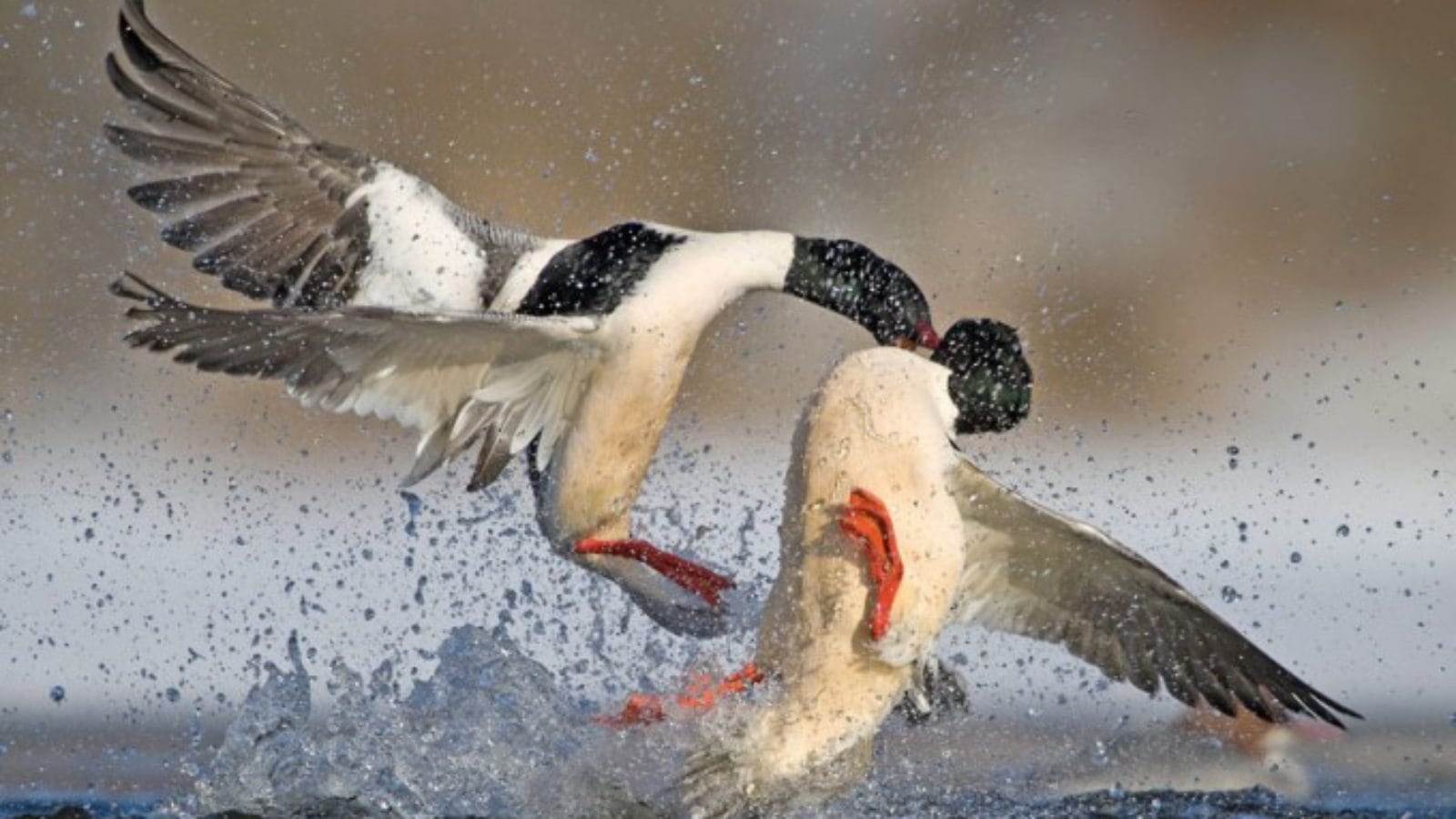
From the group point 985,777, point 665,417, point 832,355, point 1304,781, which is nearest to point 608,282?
point 665,417

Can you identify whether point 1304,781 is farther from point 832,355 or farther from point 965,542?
point 832,355

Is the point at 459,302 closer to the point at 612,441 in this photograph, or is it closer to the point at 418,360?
the point at 418,360

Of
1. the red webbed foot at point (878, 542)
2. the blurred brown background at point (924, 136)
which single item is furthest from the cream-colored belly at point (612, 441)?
the blurred brown background at point (924, 136)

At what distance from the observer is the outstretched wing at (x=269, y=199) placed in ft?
18.2

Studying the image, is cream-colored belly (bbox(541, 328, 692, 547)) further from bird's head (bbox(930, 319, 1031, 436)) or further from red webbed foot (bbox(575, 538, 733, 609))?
bird's head (bbox(930, 319, 1031, 436))

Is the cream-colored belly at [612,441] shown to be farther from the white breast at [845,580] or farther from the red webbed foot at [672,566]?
the white breast at [845,580]

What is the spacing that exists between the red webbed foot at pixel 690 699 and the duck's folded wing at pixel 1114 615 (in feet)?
1.80

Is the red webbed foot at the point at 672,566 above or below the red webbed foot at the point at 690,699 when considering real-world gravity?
above

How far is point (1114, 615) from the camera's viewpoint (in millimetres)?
5000

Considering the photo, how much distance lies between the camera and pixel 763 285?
203 inches

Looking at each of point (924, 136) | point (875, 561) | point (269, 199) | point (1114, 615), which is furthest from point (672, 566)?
point (924, 136)

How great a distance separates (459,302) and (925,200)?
426 centimetres

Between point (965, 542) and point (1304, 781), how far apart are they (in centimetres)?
152

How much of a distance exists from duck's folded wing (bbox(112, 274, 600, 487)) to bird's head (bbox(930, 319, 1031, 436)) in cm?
83
